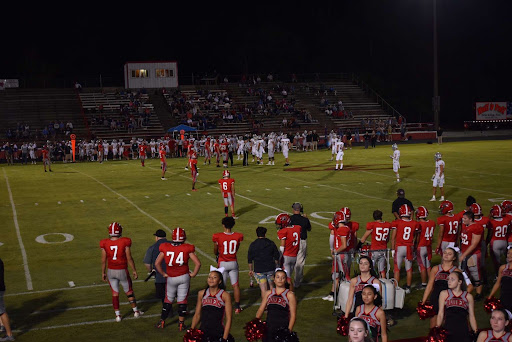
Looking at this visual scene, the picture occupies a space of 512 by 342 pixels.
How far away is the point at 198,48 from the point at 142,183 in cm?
6782

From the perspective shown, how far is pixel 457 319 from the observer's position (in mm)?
7289

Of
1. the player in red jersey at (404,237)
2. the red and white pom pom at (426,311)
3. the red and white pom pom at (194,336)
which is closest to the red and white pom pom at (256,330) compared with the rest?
the red and white pom pom at (194,336)

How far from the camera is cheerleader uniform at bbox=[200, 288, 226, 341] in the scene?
7434 mm

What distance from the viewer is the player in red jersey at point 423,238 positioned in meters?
11.3

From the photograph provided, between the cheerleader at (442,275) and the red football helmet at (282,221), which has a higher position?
the red football helmet at (282,221)

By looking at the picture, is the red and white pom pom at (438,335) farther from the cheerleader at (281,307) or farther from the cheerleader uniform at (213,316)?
the cheerleader uniform at (213,316)

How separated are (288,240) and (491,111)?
64.0 m

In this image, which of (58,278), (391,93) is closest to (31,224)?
(58,278)

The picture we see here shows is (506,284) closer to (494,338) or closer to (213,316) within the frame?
(494,338)

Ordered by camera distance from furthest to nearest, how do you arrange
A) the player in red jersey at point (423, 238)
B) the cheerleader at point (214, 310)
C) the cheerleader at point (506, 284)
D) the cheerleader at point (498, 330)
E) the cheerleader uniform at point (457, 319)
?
1. the player in red jersey at point (423, 238)
2. the cheerleader at point (506, 284)
3. the cheerleader at point (214, 310)
4. the cheerleader uniform at point (457, 319)
5. the cheerleader at point (498, 330)

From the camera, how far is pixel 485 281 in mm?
11781

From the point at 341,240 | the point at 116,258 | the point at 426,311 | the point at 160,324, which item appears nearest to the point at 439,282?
the point at 426,311

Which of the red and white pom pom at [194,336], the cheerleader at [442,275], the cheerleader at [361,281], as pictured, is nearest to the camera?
the red and white pom pom at [194,336]

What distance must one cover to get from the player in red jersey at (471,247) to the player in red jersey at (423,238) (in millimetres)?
568
